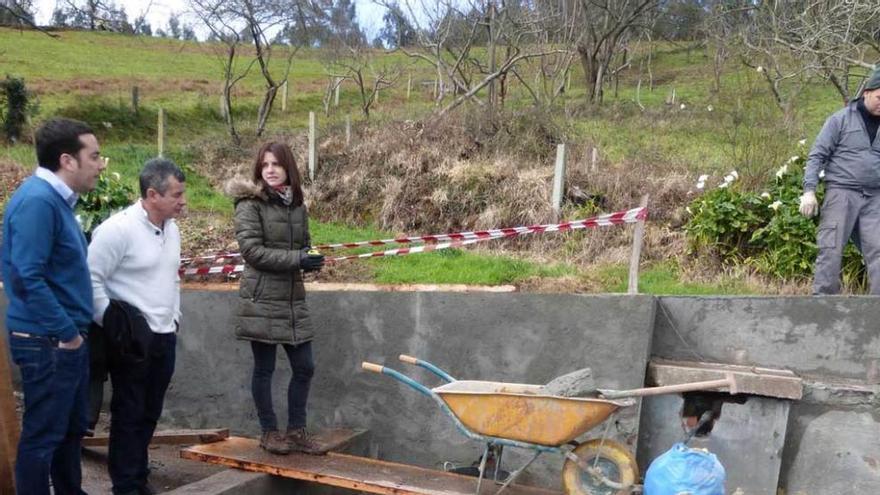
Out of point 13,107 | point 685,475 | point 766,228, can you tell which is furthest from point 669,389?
point 13,107

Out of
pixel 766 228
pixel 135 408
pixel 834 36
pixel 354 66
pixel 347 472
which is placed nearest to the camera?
Result: pixel 135 408

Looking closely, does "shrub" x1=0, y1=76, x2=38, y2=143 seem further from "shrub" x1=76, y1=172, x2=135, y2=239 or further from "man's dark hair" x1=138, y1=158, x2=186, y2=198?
"man's dark hair" x1=138, y1=158, x2=186, y2=198

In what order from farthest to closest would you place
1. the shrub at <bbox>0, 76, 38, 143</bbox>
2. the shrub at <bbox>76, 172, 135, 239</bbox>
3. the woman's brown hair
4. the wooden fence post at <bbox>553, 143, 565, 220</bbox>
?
the shrub at <bbox>0, 76, 38, 143</bbox>
the wooden fence post at <bbox>553, 143, 565, 220</bbox>
the shrub at <bbox>76, 172, 135, 239</bbox>
the woman's brown hair

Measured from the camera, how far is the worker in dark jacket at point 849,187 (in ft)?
17.1

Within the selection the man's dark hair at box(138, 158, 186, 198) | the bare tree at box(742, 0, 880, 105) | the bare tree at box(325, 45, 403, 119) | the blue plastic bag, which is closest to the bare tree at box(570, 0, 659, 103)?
the bare tree at box(325, 45, 403, 119)

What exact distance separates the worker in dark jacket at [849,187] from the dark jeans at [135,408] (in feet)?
14.8

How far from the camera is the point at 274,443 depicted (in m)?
4.76

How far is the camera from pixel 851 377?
4926mm

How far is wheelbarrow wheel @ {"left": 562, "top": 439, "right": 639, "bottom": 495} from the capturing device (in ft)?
13.2

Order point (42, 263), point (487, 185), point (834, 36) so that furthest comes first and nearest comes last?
point (487, 185) < point (834, 36) < point (42, 263)

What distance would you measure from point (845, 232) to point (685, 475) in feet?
8.09

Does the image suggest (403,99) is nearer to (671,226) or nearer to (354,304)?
(671,226)

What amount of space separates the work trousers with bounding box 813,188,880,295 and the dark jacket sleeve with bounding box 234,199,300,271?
376cm

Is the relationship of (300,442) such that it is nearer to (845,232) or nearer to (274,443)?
(274,443)
